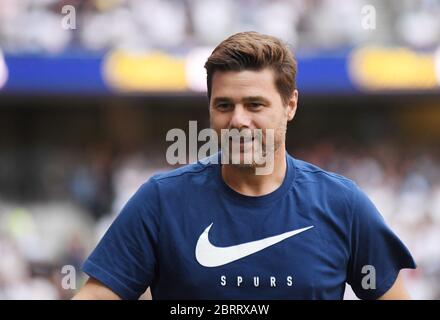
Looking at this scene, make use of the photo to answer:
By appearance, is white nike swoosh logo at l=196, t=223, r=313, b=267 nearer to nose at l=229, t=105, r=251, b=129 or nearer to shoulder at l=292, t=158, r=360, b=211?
shoulder at l=292, t=158, r=360, b=211

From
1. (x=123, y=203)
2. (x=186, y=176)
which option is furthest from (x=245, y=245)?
(x=123, y=203)

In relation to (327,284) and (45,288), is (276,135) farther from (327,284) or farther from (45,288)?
(45,288)

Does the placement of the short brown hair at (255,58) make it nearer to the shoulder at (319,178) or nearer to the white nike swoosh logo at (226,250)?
the shoulder at (319,178)

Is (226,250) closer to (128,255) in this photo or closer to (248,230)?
(248,230)

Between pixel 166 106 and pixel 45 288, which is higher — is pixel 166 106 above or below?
above

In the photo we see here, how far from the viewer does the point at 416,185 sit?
1277cm

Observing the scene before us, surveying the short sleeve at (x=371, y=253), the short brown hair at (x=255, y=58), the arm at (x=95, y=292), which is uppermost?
the short brown hair at (x=255, y=58)

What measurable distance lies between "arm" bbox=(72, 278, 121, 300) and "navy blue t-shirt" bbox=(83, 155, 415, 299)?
2 cm

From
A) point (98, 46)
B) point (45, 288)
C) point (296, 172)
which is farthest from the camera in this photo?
point (98, 46)

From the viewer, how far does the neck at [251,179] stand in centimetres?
292

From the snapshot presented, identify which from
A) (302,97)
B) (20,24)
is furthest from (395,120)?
(20,24)

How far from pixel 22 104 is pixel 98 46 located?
3594 millimetres

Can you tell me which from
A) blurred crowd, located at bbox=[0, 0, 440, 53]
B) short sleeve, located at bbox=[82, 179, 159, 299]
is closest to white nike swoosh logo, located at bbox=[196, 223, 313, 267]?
short sleeve, located at bbox=[82, 179, 159, 299]

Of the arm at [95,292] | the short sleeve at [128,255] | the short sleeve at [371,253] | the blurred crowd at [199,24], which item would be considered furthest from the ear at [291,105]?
the blurred crowd at [199,24]
